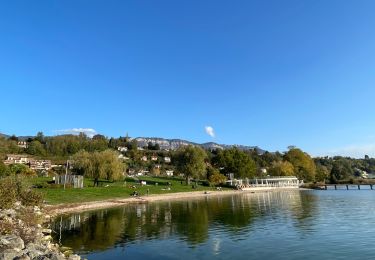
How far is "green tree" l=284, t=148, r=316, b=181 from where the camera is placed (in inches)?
7343

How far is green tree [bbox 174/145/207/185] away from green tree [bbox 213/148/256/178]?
28.3 metres

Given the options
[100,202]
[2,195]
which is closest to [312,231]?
[2,195]

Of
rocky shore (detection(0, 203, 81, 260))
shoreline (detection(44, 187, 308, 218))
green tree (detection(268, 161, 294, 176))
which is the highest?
green tree (detection(268, 161, 294, 176))

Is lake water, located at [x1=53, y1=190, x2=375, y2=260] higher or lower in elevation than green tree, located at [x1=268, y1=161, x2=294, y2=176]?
lower

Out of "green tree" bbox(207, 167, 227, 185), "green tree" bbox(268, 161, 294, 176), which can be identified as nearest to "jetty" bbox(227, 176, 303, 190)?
"green tree" bbox(268, 161, 294, 176)

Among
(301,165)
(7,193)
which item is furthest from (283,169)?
(7,193)

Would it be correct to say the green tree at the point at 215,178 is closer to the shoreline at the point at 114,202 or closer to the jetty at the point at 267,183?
the jetty at the point at 267,183

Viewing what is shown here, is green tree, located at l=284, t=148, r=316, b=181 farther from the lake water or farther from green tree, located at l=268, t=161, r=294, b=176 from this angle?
the lake water

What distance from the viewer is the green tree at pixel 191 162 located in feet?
414

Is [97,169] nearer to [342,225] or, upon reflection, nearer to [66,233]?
[66,233]

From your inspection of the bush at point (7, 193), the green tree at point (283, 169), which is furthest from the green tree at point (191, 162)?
the bush at point (7, 193)

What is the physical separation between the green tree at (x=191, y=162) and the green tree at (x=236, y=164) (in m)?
28.3

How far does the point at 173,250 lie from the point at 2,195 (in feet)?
64.6

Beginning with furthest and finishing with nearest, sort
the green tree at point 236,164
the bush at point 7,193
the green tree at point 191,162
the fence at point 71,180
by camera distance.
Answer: the green tree at point 236,164 → the green tree at point 191,162 → the fence at point 71,180 → the bush at point 7,193
